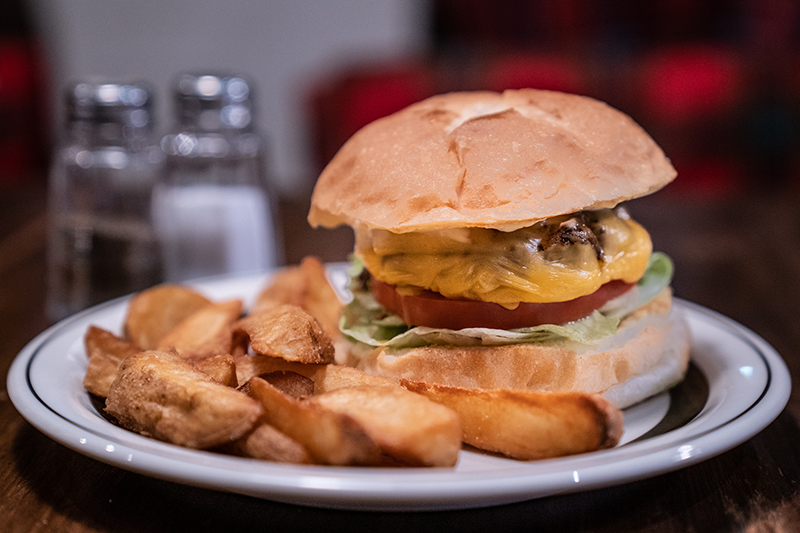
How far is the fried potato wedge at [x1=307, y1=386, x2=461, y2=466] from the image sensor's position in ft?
4.14

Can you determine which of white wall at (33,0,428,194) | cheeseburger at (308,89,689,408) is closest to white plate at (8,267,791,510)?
cheeseburger at (308,89,689,408)

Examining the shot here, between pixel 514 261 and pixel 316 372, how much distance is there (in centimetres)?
57

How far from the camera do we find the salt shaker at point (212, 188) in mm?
3143

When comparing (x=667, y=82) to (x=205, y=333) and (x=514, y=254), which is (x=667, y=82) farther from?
(x=205, y=333)

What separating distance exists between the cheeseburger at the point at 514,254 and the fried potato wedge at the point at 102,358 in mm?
626

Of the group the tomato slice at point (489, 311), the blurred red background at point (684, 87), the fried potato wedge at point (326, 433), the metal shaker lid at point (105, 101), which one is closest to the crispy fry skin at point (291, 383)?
the fried potato wedge at point (326, 433)

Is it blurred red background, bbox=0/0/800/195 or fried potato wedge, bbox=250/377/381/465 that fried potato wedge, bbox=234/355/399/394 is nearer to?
fried potato wedge, bbox=250/377/381/465

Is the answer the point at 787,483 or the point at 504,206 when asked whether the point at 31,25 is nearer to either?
the point at 504,206

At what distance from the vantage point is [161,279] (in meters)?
3.03

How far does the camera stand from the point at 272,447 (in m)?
1.32

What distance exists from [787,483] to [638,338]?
57cm

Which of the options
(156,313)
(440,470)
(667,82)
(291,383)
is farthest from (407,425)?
(667,82)

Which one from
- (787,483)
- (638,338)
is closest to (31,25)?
(638,338)

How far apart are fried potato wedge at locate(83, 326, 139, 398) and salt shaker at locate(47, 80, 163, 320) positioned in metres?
1.06
